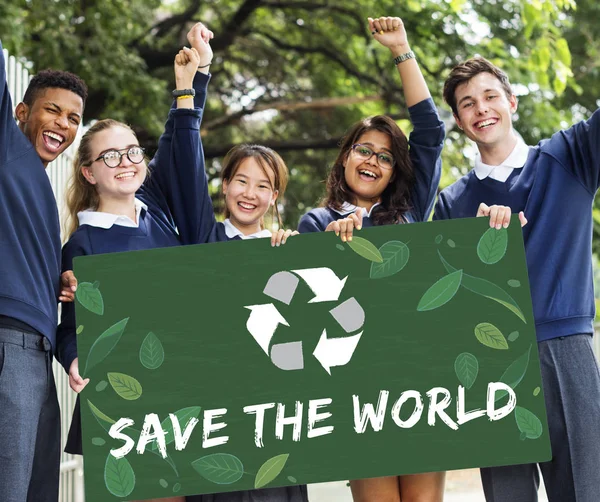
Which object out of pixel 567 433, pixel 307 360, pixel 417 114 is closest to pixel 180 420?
pixel 307 360

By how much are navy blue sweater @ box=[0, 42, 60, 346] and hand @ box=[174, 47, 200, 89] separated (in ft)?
2.19

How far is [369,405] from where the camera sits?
9.45ft

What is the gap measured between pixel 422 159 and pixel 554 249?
726mm

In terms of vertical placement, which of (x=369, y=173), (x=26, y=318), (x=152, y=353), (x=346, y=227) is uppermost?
(x=369, y=173)

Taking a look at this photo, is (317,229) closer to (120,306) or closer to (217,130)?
(120,306)

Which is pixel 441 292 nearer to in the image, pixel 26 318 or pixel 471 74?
pixel 471 74

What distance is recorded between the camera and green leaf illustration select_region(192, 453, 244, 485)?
9.30 feet

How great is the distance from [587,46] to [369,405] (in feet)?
28.1

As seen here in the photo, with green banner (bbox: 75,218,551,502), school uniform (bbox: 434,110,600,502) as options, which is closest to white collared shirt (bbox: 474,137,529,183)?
school uniform (bbox: 434,110,600,502)

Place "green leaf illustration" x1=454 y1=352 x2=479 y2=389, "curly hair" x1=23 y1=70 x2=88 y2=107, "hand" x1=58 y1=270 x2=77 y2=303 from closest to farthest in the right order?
1. "green leaf illustration" x1=454 y1=352 x2=479 y2=389
2. "hand" x1=58 y1=270 x2=77 y2=303
3. "curly hair" x1=23 y1=70 x2=88 y2=107

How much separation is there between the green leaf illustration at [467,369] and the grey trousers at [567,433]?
268 mm

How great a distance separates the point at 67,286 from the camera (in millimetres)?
3039

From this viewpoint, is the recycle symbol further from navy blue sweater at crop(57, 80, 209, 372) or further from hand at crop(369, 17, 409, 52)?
hand at crop(369, 17, 409, 52)

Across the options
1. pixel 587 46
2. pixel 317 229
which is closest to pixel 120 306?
pixel 317 229
